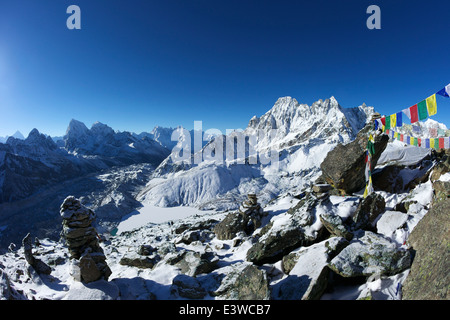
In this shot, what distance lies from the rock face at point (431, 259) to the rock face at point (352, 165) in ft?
32.2

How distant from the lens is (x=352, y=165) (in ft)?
59.2

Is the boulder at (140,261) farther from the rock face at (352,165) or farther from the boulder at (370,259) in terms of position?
the rock face at (352,165)

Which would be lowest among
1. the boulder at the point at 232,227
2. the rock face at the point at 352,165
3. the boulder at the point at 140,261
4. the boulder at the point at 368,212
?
the boulder at the point at 140,261

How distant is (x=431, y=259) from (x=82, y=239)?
16310 mm

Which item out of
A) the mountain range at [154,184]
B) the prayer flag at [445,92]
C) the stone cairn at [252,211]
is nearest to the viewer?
the prayer flag at [445,92]

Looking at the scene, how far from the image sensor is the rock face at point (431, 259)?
6.07 meters

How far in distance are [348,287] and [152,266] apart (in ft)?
42.1

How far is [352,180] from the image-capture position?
18.5 metres

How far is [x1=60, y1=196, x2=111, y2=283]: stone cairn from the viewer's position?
995 centimetres

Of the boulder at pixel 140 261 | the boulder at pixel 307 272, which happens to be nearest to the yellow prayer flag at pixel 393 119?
the boulder at pixel 307 272
